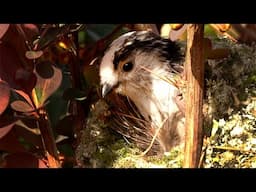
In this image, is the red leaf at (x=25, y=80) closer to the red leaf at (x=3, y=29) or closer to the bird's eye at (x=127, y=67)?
the red leaf at (x=3, y=29)

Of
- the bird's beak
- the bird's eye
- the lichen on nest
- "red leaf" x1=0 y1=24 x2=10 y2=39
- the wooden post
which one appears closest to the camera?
the wooden post

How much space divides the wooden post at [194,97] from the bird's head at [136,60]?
606 millimetres

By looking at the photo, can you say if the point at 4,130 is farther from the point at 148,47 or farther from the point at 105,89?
the point at 148,47

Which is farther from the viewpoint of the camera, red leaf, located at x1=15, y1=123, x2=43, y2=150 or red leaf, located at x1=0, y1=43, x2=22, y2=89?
red leaf, located at x1=15, y1=123, x2=43, y2=150

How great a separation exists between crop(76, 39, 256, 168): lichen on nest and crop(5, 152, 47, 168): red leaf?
0.75 ft

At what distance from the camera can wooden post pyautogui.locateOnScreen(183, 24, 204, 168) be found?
950 millimetres

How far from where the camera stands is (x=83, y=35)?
1921 mm

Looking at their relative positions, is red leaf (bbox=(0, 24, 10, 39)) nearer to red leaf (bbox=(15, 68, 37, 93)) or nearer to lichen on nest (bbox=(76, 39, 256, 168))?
red leaf (bbox=(15, 68, 37, 93))

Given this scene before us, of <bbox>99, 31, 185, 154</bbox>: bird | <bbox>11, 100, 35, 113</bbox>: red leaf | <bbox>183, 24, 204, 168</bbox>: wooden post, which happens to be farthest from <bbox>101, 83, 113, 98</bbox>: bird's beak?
<bbox>183, 24, 204, 168</bbox>: wooden post

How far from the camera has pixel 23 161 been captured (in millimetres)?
1137
